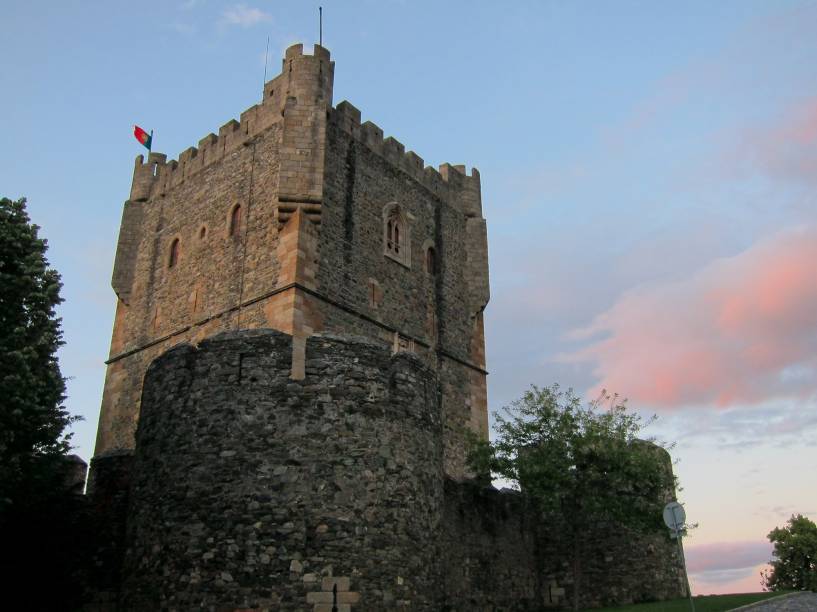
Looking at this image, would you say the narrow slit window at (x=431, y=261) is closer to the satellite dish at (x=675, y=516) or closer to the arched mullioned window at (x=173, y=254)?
the arched mullioned window at (x=173, y=254)

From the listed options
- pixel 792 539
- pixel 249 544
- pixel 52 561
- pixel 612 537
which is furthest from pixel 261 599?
pixel 792 539

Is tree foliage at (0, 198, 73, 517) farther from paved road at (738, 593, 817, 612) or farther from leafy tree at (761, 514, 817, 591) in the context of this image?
leafy tree at (761, 514, 817, 591)

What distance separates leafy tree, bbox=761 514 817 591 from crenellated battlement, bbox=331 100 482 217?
22741 millimetres

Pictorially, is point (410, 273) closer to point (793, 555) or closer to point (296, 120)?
point (296, 120)

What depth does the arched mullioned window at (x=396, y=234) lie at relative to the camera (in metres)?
25.2

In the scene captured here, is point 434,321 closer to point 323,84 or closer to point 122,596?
point 323,84

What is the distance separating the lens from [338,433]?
1082 centimetres

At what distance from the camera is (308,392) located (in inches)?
429

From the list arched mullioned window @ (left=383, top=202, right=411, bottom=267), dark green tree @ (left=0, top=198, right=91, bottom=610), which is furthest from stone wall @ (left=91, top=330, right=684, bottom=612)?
arched mullioned window @ (left=383, top=202, right=411, bottom=267)

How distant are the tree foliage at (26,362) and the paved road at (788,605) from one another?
42.7 feet

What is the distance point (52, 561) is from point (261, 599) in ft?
16.6

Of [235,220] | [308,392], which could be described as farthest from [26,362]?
[235,220]

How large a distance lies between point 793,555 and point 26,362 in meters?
36.0

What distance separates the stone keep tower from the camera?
73.7 feet
